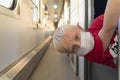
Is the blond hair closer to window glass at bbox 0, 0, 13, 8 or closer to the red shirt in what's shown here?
the red shirt

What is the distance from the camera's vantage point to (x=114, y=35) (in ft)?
5.02

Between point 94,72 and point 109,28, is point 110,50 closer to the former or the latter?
point 109,28

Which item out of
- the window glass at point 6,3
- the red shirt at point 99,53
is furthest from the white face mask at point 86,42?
the window glass at point 6,3

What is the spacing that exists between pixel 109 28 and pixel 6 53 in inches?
73.2

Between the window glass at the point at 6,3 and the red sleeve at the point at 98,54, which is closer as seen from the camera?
the red sleeve at the point at 98,54

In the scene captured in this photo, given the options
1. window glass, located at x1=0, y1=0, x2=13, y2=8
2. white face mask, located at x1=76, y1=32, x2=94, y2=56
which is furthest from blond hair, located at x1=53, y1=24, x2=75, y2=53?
window glass, located at x1=0, y1=0, x2=13, y2=8

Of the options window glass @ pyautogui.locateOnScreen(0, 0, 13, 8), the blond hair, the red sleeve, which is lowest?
the red sleeve

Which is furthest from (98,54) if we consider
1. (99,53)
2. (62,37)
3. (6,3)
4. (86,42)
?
(6,3)

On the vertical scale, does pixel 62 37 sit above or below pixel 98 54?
above

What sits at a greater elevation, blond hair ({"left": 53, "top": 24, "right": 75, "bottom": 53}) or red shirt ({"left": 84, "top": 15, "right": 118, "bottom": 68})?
blond hair ({"left": 53, "top": 24, "right": 75, "bottom": 53})

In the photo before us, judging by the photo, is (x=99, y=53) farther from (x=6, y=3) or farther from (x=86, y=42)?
(x=6, y=3)

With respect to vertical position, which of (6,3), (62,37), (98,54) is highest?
(6,3)

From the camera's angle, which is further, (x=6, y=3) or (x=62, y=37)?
(x=6, y=3)

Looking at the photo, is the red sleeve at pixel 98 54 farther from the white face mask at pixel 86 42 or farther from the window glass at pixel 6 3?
the window glass at pixel 6 3
